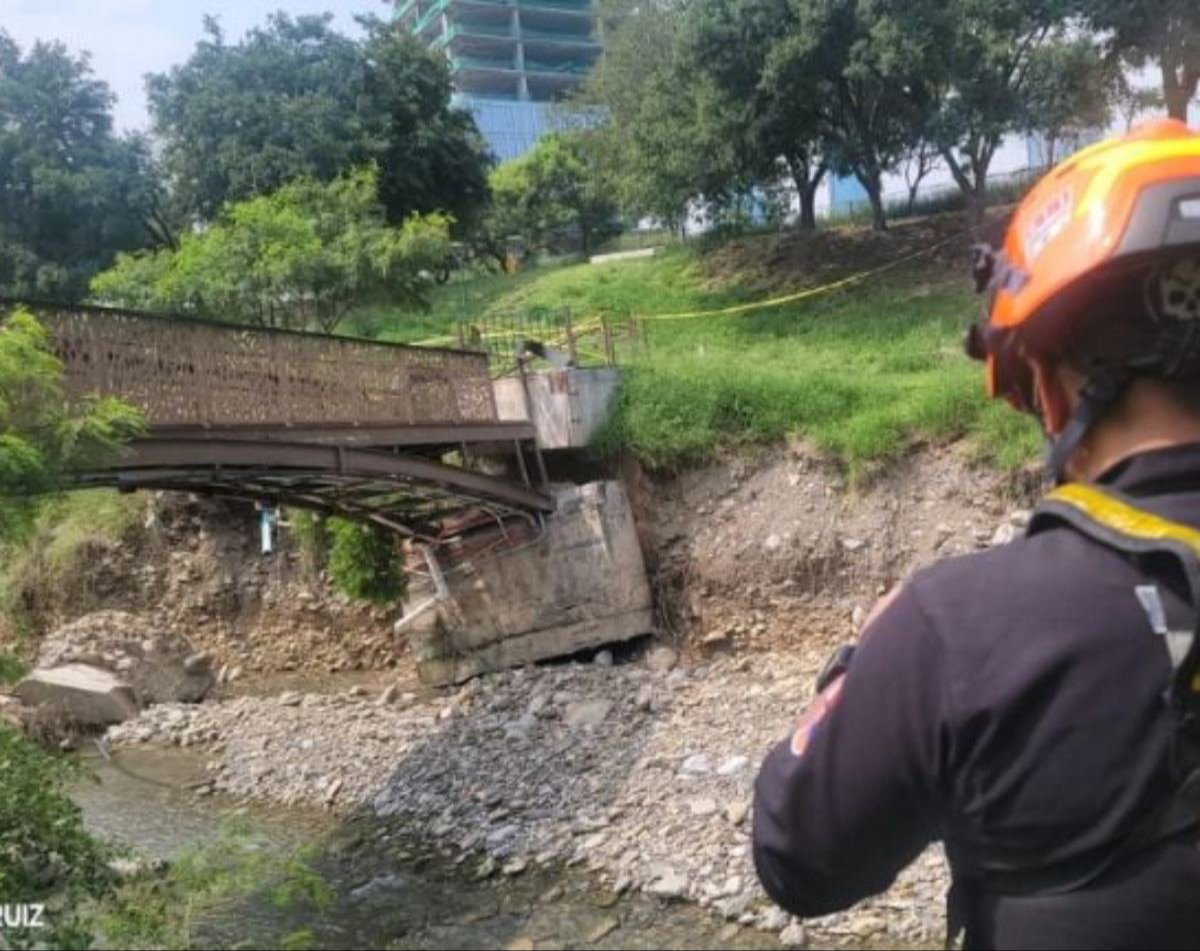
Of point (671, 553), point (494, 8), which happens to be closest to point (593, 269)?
point (671, 553)

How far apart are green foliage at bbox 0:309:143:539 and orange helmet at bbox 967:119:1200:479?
17.7 feet

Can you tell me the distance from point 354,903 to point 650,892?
233cm

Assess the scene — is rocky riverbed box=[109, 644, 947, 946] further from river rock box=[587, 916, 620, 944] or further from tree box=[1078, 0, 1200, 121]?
tree box=[1078, 0, 1200, 121]

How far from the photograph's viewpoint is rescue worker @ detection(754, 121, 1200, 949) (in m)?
1.03

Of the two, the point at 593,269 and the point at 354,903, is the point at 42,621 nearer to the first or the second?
the point at 354,903

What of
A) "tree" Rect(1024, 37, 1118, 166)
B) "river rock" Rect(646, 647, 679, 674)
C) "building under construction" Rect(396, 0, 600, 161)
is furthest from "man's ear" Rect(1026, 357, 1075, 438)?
"building under construction" Rect(396, 0, 600, 161)

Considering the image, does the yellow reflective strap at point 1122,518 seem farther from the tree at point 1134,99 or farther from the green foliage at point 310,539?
the tree at point 1134,99

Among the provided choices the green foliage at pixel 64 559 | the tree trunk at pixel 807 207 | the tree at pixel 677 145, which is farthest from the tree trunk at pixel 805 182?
the green foliage at pixel 64 559

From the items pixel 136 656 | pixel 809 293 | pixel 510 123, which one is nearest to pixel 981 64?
pixel 809 293

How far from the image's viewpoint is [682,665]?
1245cm

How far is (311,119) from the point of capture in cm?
2373

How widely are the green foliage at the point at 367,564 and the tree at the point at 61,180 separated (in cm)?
→ 1412

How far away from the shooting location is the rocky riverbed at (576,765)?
7.64 m

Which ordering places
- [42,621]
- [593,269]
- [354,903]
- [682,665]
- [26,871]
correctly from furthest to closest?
1. [593,269]
2. [42,621]
3. [682,665]
4. [354,903]
5. [26,871]
